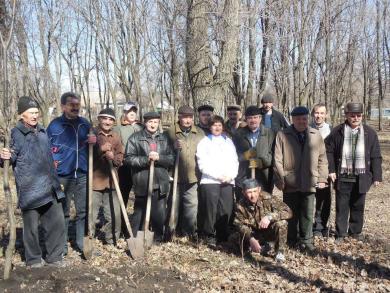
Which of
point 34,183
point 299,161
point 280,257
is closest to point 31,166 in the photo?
point 34,183

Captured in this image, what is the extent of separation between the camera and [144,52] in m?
16.4

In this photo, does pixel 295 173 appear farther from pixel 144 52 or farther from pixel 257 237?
Answer: pixel 144 52

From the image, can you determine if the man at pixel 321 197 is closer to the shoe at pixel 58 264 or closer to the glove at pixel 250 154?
the glove at pixel 250 154

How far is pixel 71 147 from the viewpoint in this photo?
215 inches

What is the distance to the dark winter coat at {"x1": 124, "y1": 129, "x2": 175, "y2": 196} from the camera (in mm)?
5719

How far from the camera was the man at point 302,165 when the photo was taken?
570cm

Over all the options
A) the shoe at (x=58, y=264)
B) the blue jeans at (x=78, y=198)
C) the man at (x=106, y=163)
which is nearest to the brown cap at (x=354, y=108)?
the man at (x=106, y=163)

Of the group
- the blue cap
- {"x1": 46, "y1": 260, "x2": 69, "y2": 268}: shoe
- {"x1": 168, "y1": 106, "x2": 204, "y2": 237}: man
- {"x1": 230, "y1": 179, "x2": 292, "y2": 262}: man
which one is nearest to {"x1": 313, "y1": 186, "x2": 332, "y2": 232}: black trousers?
{"x1": 230, "y1": 179, "x2": 292, "y2": 262}: man

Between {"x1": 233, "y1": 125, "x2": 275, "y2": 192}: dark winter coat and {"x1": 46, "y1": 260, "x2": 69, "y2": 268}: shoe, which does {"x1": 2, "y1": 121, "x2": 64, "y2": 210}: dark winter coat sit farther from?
{"x1": 233, "y1": 125, "x2": 275, "y2": 192}: dark winter coat

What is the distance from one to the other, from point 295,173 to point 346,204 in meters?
1.12

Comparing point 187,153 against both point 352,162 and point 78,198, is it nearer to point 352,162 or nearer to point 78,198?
point 78,198

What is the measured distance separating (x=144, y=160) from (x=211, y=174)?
91 centimetres

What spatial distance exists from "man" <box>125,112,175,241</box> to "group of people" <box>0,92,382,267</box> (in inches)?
0.5

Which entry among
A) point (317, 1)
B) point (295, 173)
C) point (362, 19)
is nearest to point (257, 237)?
point (295, 173)
